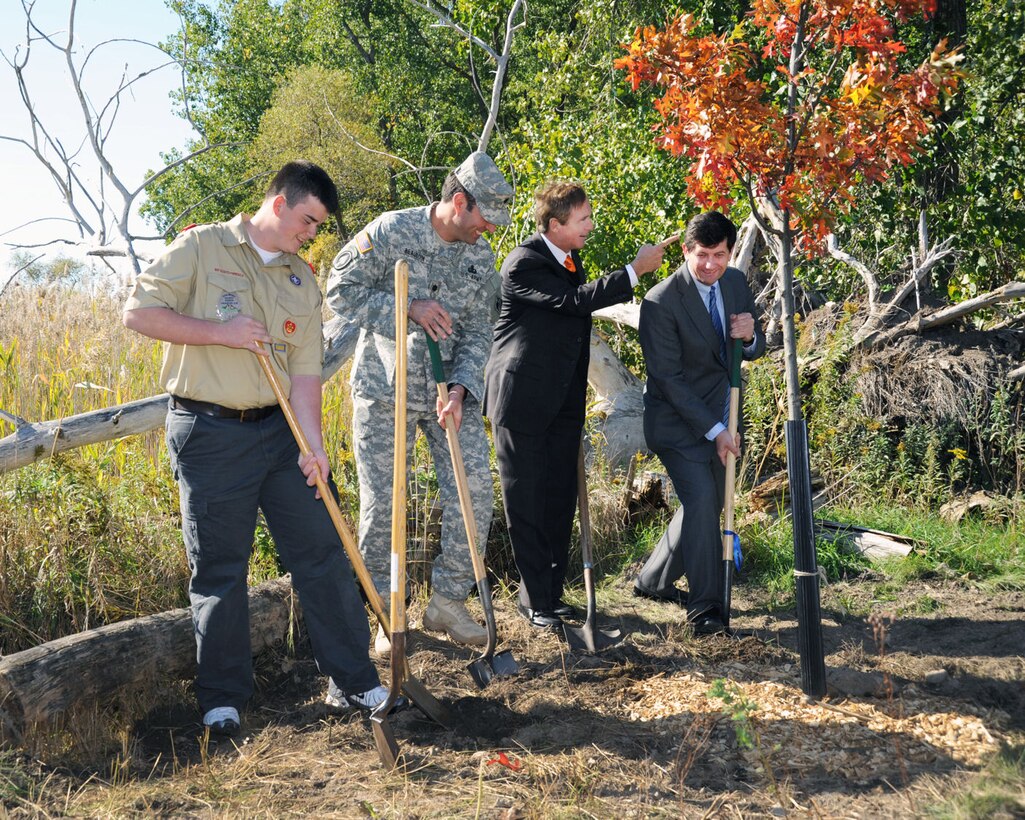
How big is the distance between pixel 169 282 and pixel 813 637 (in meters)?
2.72

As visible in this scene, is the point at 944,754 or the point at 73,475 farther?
the point at 73,475

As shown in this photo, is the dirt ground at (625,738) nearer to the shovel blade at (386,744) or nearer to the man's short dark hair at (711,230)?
the shovel blade at (386,744)

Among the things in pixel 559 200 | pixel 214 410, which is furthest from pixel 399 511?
pixel 559 200

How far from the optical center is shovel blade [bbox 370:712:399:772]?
336 cm

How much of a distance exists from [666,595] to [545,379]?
4.61ft

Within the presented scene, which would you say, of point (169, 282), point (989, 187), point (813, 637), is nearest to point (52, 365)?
point (169, 282)

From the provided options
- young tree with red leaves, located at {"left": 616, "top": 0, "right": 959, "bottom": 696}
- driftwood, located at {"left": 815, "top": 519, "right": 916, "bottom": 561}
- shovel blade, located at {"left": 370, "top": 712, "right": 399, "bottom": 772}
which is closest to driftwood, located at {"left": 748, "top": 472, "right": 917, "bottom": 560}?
driftwood, located at {"left": 815, "top": 519, "right": 916, "bottom": 561}

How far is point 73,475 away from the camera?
16.2 ft

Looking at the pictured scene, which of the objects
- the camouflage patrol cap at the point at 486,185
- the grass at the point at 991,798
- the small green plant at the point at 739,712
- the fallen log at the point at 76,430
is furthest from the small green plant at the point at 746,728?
the fallen log at the point at 76,430

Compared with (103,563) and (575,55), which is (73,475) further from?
(575,55)

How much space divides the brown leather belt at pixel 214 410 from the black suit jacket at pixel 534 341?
1.41m

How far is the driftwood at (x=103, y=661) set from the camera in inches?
139

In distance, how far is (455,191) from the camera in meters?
4.40

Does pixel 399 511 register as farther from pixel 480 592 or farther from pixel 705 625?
pixel 705 625
